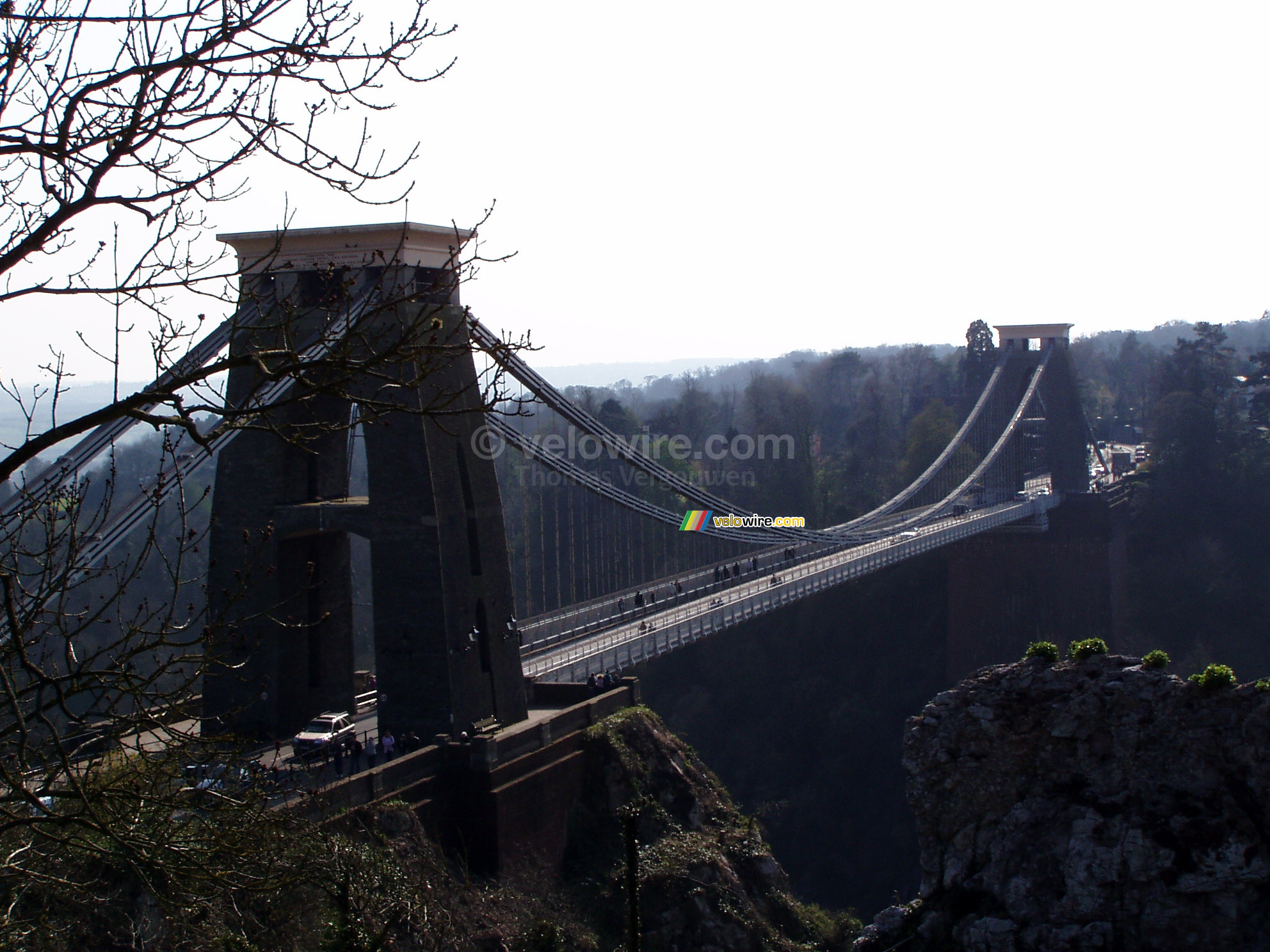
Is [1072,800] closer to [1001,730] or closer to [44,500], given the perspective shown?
[1001,730]

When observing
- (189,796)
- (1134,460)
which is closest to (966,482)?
(1134,460)

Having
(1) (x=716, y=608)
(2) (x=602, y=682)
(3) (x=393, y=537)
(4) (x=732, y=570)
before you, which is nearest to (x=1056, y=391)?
(4) (x=732, y=570)

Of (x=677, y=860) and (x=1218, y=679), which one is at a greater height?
(x=1218, y=679)

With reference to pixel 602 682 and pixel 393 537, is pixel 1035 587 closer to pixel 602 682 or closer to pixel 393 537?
pixel 602 682

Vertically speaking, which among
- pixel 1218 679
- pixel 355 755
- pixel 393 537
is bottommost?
pixel 355 755

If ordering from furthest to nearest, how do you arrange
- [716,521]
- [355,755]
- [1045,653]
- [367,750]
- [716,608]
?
[716,521] → [716,608] → [367,750] → [355,755] → [1045,653]

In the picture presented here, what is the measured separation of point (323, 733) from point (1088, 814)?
28.5ft

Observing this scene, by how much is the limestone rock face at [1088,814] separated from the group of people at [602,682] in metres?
5.90

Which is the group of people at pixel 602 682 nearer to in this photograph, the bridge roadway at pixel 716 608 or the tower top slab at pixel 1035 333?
the bridge roadway at pixel 716 608

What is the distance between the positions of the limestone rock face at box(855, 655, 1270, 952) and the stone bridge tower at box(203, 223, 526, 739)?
5.54 meters

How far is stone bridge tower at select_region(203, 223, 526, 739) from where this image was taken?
44.7 feet

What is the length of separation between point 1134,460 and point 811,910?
3822 centimetres

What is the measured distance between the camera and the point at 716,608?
20.2m

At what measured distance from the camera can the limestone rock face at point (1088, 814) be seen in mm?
9156
